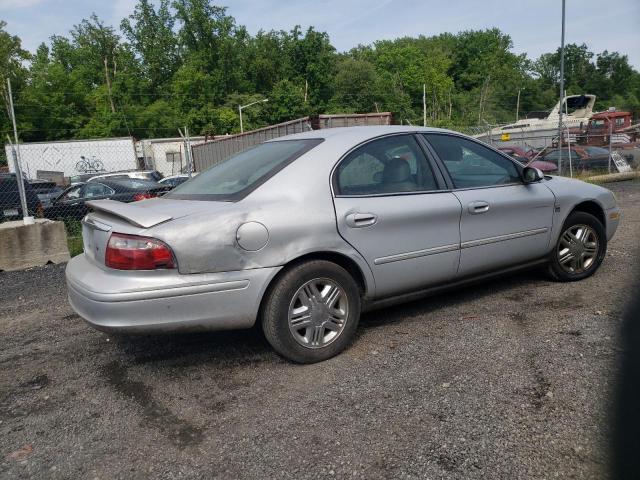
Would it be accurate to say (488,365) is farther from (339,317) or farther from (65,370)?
(65,370)

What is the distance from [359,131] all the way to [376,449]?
7.68 ft

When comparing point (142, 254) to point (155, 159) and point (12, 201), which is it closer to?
point (12, 201)

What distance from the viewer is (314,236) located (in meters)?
3.31

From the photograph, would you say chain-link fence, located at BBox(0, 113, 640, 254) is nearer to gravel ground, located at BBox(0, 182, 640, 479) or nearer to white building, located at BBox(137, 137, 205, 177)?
white building, located at BBox(137, 137, 205, 177)

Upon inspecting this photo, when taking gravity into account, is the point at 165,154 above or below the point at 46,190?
above

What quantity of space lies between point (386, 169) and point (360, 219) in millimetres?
520

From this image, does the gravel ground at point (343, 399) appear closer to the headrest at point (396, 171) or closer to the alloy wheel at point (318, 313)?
the alloy wheel at point (318, 313)

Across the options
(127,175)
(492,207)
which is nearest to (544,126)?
(127,175)

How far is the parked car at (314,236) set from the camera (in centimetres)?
302

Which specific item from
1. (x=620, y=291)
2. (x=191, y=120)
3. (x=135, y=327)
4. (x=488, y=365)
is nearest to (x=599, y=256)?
(x=620, y=291)

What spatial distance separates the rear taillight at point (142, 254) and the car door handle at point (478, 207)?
7.43 ft

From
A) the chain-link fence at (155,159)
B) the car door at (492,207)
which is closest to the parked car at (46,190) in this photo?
the chain-link fence at (155,159)

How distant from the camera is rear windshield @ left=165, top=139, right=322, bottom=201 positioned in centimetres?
345

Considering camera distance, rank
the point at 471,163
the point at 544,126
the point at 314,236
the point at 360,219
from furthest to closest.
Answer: the point at 544,126
the point at 471,163
the point at 360,219
the point at 314,236
